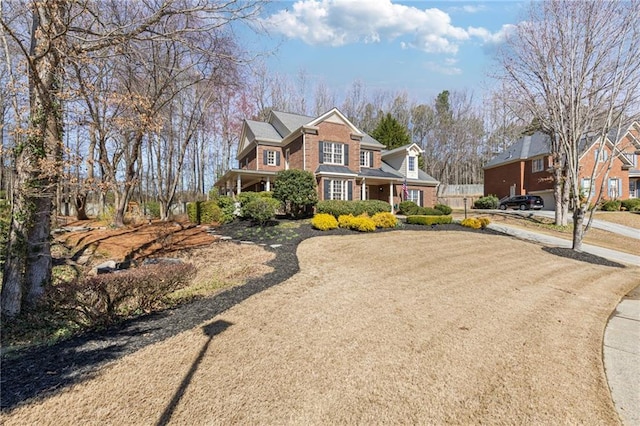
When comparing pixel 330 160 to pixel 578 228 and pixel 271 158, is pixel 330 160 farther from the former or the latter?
pixel 578 228

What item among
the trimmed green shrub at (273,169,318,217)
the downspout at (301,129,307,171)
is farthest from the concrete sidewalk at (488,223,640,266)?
the downspout at (301,129,307,171)

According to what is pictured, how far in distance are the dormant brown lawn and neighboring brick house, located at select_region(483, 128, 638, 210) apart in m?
27.0

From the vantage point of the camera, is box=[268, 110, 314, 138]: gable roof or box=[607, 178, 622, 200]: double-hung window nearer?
box=[268, 110, 314, 138]: gable roof

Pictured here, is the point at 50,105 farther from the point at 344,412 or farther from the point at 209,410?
the point at 344,412

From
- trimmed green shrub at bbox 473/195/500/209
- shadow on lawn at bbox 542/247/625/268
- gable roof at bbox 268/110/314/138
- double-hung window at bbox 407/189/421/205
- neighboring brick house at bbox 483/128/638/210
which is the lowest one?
shadow on lawn at bbox 542/247/625/268

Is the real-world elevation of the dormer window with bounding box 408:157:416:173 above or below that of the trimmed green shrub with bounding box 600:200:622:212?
above

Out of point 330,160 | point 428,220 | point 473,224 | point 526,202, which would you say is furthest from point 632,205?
point 330,160

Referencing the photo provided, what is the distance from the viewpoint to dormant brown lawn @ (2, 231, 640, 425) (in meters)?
2.65

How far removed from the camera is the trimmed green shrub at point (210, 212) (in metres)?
16.6

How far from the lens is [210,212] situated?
56.1 ft

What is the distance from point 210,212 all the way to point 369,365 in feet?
50.6

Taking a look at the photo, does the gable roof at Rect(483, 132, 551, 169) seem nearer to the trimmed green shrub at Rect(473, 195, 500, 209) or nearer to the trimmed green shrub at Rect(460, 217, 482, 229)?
the trimmed green shrub at Rect(473, 195, 500, 209)

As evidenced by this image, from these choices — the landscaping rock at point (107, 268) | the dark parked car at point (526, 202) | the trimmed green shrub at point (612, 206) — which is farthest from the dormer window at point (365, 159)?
the trimmed green shrub at point (612, 206)

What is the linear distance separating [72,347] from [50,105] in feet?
12.7
